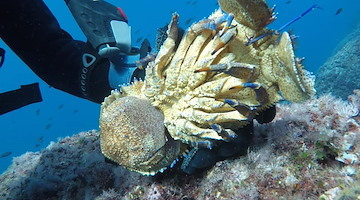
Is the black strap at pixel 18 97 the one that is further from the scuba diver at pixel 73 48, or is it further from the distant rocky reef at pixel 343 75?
the distant rocky reef at pixel 343 75

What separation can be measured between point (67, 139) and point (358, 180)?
4659mm

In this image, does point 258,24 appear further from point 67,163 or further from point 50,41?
point 50,41

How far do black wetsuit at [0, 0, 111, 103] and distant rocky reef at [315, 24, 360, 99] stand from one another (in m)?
14.3

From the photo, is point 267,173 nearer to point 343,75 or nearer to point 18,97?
point 18,97

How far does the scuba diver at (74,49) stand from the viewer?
3830 millimetres

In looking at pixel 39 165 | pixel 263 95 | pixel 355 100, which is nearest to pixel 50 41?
pixel 39 165

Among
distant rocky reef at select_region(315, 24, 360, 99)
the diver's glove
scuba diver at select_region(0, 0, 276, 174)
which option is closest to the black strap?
scuba diver at select_region(0, 0, 276, 174)

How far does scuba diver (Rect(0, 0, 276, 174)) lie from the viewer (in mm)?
3830

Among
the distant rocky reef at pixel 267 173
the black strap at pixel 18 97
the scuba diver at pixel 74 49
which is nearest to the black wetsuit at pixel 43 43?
the scuba diver at pixel 74 49

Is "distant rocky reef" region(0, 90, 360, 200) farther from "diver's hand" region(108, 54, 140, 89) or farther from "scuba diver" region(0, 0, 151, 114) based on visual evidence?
"scuba diver" region(0, 0, 151, 114)

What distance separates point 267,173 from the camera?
240cm

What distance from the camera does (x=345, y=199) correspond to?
180 cm

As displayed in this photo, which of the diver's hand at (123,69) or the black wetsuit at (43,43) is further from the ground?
the black wetsuit at (43,43)

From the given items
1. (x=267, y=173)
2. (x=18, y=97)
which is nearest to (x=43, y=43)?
(x=18, y=97)
